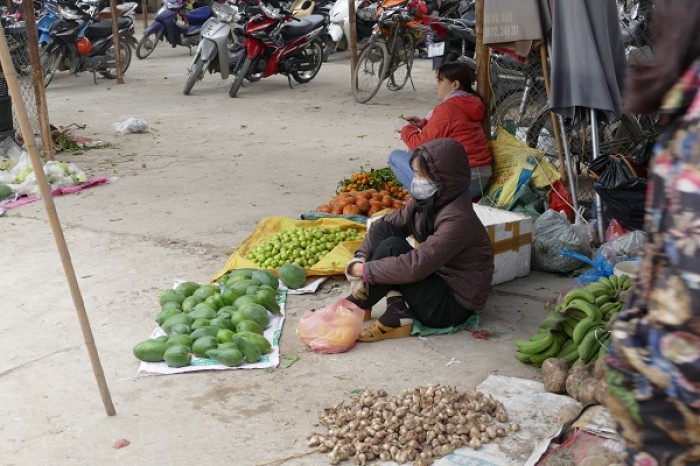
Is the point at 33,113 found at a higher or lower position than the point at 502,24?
lower

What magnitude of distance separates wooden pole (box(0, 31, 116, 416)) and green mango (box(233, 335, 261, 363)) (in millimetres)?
659

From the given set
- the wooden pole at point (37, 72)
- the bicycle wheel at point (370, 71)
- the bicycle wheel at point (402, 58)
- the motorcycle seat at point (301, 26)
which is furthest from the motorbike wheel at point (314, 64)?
the wooden pole at point (37, 72)

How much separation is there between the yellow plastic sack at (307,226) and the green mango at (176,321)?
0.81m

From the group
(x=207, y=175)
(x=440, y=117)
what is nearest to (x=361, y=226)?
(x=440, y=117)

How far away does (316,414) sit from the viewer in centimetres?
361

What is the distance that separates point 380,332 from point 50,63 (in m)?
10.2

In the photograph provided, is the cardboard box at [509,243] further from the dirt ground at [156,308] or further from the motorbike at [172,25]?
the motorbike at [172,25]

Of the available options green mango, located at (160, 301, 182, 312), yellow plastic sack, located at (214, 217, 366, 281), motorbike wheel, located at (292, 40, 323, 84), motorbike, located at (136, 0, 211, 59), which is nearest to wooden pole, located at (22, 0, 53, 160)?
yellow plastic sack, located at (214, 217, 366, 281)

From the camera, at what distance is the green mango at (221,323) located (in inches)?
168

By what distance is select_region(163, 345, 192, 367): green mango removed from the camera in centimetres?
398

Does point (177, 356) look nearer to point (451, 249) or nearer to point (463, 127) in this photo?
point (451, 249)

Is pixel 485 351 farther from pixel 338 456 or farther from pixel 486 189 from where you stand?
pixel 486 189

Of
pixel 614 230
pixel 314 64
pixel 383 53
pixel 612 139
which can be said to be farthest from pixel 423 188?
pixel 314 64

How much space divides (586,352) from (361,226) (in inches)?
89.2
